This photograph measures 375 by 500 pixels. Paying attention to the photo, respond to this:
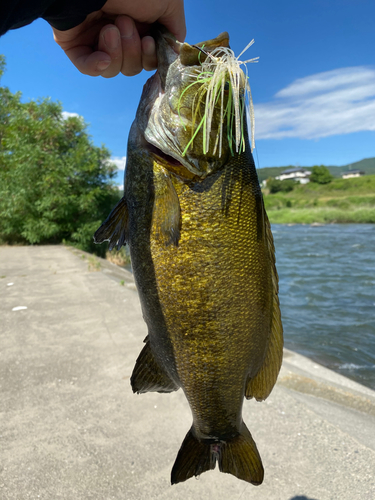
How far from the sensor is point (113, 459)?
3059 millimetres

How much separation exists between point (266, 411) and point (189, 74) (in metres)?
3.32

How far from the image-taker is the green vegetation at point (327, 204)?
49.9 metres

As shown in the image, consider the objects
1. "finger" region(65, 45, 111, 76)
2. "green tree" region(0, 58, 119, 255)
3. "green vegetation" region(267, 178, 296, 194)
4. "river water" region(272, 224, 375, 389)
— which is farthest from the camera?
"green vegetation" region(267, 178, 296, 194)

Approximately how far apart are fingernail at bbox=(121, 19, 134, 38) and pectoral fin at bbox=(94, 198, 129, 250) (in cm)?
86

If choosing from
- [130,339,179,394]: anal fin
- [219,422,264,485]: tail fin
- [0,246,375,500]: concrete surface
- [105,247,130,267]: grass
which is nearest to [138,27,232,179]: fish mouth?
[130,339,179,394]: anal fin

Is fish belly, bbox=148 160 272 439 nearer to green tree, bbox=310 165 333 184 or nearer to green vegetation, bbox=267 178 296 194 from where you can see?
green vegetation, bbox=267 178 296 194

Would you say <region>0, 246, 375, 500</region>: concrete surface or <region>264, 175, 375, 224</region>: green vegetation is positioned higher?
<region>264, 175, 375, 224</region>: green vegetation

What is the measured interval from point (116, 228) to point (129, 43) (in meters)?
0.97

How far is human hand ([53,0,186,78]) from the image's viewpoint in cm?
175

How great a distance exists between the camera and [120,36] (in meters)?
1.80

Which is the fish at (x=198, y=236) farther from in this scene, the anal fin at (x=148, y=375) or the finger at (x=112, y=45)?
the finger at (x=112, y=45)

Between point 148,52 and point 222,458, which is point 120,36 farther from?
point 222,458

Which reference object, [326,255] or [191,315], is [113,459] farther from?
→ [326,255]

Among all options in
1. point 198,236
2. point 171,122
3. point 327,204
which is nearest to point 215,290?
point 198,236
